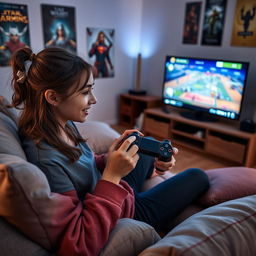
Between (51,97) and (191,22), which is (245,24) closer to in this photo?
(191,22)

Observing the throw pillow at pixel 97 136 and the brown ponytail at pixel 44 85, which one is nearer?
the brown ponytail at pixel 44 85

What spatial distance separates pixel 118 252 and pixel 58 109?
53cm

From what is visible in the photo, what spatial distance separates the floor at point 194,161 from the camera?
2.67 m

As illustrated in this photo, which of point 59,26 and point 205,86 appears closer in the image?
point 205,86

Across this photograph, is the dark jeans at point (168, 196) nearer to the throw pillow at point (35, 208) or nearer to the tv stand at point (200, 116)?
the throw pillow at point (35, 208)

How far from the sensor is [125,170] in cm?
86

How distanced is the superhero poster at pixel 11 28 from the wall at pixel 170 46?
1.64m

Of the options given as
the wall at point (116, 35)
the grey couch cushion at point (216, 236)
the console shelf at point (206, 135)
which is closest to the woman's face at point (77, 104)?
the grey couch cushion at point (216, 236)

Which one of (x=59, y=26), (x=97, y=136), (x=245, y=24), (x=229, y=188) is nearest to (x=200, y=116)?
(x=245, y=24)

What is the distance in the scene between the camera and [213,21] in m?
2.90

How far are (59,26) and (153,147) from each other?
2.57 metres

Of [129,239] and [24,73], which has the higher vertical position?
[24,73]

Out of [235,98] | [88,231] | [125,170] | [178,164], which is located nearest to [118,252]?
[88,231]

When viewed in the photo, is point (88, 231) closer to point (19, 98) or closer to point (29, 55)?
point (19, 98)
